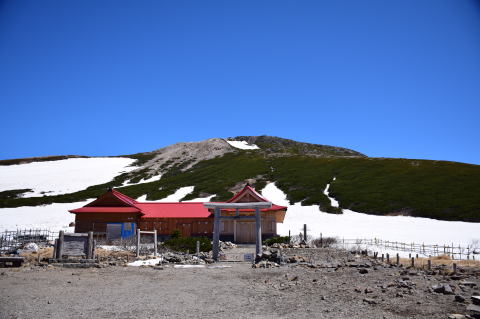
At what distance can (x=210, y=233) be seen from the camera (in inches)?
1799

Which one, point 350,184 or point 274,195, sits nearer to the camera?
point 274,195

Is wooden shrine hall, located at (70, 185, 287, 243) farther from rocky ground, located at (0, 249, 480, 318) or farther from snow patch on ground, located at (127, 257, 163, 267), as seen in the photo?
rocky ground, located at (0, 249, 480, 318)

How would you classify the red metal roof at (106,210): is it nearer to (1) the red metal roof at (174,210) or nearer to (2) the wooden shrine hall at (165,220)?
(2) the wooden shrine hall at (165,220)

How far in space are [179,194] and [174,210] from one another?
83.4 feet

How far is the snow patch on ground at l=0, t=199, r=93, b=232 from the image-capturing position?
Answer: 5181 centimetres

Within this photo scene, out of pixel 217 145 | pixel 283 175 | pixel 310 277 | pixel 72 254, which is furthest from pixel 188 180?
pixel 310 277

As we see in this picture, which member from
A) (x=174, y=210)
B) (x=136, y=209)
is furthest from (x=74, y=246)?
(x=174, y=210)

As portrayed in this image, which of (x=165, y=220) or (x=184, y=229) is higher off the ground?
(x=165, y=220)

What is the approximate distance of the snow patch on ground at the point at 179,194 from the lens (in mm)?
68850

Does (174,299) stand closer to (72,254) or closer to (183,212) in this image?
(72,254)

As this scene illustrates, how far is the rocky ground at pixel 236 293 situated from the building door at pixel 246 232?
24.7 m

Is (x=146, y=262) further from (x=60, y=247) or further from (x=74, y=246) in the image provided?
(x=60, y=247)

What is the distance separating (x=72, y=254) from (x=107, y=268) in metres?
3.01

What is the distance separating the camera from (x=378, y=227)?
48031 millimetres
